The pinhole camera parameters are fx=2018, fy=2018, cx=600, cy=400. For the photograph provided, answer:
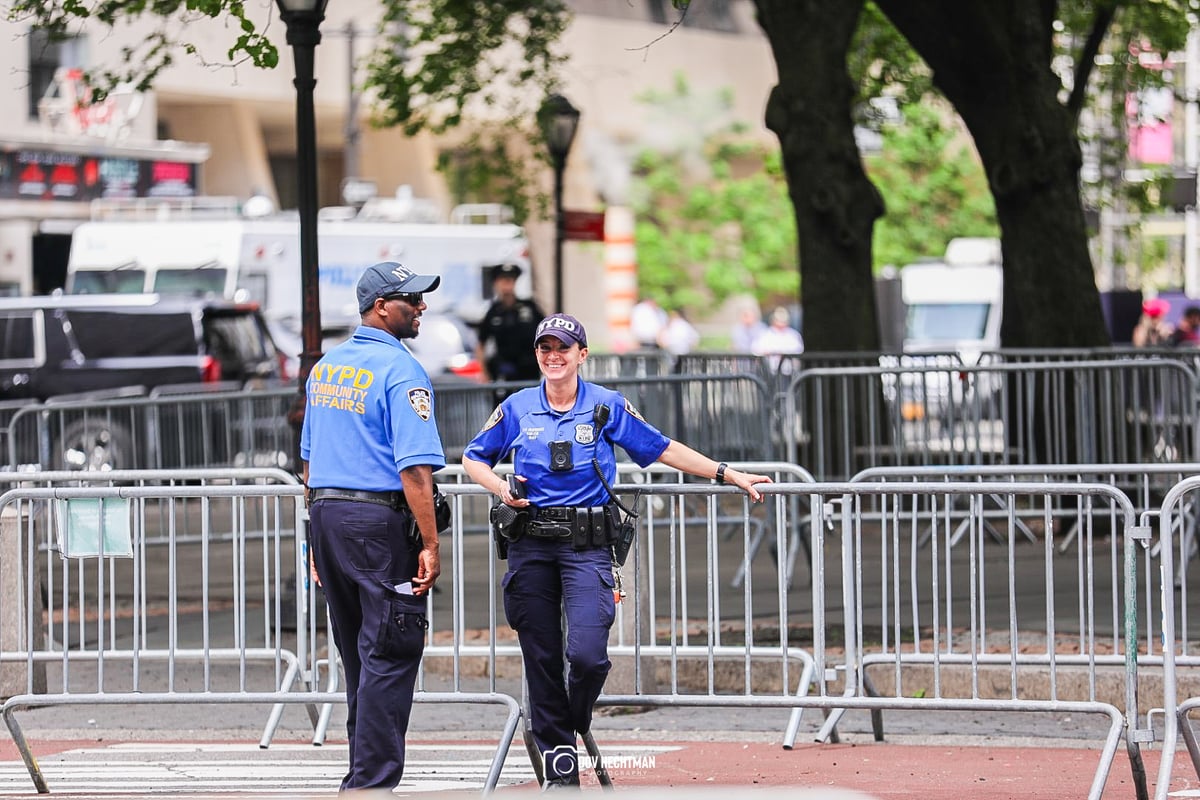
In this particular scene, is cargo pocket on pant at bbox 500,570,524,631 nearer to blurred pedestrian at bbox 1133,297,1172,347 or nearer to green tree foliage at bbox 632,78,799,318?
blurred pedestrian at bbox 1133,297,1172,347

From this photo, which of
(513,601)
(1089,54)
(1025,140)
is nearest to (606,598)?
(513,601)

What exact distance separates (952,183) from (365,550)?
4590 cm

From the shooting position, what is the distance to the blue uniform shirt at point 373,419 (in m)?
6.49

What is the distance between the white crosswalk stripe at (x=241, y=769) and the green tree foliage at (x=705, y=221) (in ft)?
144

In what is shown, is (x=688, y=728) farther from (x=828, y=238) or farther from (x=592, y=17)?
(x=592, y=17)

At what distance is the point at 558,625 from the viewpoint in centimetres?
709

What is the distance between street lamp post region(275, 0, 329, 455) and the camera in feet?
33.2

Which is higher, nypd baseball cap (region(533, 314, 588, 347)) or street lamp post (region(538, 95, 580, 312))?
street lamp post (region(538, 95, 580, 312))

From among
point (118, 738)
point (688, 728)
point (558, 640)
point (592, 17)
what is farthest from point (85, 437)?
point (592, 17)

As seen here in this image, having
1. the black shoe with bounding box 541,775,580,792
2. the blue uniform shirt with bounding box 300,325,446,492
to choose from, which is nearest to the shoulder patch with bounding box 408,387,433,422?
the blue uniform shirt with bounding box 300,325,446,492

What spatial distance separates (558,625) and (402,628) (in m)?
0.73

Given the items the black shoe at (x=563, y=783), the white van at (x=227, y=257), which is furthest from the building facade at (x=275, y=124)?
the black shoe at (x=563, y=783)

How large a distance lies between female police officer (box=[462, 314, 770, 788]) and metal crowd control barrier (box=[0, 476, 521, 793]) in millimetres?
257

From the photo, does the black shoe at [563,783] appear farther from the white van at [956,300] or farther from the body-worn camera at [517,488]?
the white van at [956,300]
